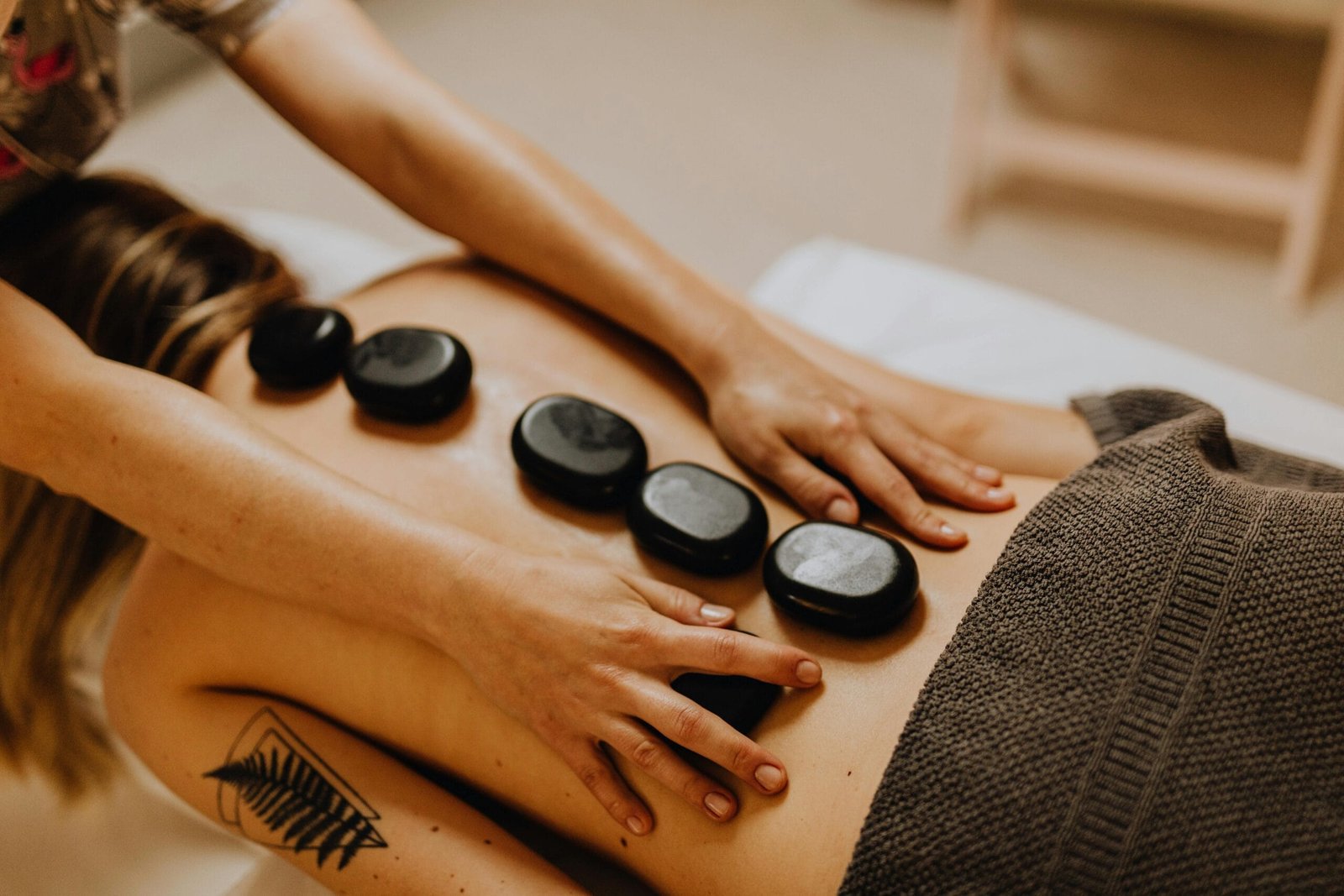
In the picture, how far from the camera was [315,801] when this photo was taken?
2.94ft

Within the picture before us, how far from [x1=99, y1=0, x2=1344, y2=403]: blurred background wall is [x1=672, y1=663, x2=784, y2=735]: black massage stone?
149cm

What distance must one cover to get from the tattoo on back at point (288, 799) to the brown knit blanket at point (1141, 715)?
1.33 ft

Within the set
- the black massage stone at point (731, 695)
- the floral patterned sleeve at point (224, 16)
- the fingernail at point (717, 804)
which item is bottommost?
the fingernail at point (717, 804)

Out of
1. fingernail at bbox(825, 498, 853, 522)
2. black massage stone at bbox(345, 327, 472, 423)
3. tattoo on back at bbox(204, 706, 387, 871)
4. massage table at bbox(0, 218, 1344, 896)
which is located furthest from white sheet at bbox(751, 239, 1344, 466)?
tattoo on back at bbox(204, 706, 387, 871)

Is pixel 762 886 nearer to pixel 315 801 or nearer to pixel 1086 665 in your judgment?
pixel 1086 665

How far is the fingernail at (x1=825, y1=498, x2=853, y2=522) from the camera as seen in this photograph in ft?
3.03

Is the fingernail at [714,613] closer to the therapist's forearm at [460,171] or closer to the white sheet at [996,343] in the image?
the therapist's forearm at [460,171]

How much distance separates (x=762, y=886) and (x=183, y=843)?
2.10 feet

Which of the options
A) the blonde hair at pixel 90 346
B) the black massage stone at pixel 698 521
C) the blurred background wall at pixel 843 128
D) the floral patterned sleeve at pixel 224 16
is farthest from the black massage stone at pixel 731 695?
the blurred background wall at pixel 843 128

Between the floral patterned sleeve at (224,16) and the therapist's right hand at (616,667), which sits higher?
the floral patterned sleeve at (224,16)

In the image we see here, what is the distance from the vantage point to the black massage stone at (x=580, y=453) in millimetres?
903

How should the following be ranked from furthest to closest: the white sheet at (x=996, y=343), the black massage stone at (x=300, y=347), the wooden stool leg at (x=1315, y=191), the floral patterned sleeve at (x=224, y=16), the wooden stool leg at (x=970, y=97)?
the wooden stool leg at (x=970, y=97), the wooden stool leg at (x=1315, y=191), the white sheet at (x=996, y=343), the floral patterned sleeve at (x=224, y=16), the black massage stone at (x=300, y=347)

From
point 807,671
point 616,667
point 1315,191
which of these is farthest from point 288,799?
point 1315,191

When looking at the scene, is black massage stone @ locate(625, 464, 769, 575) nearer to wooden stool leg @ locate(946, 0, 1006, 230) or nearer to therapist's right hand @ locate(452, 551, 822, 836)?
therapist's right hand @ locate(452, 551, 822, 836)
